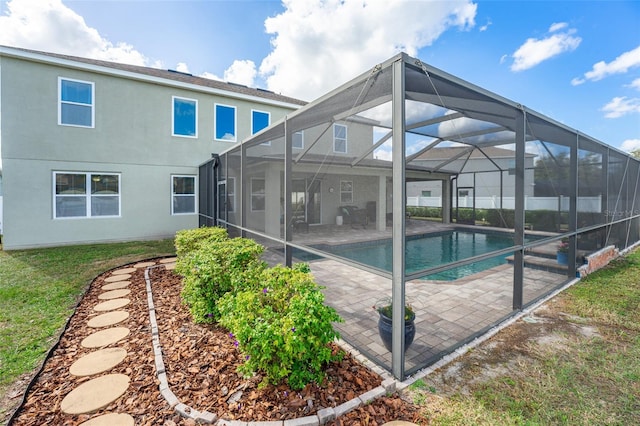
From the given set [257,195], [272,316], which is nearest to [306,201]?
[257,195]

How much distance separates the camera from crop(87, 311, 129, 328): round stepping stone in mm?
3506

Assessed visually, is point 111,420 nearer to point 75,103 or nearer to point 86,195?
point 86,195

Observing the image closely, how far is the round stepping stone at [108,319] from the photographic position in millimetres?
3506

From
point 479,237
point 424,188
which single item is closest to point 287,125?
point 479,237

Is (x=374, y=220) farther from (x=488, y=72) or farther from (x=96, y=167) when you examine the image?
(x=96, y=167)

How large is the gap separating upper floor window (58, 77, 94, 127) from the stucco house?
0.08 ft

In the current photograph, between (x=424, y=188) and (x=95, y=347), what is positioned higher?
(x=424, y=188)

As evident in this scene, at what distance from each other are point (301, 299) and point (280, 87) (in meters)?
17.9

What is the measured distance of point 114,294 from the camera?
4531 mm

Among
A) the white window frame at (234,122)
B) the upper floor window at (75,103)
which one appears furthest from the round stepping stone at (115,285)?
the white window frame at (234,122)

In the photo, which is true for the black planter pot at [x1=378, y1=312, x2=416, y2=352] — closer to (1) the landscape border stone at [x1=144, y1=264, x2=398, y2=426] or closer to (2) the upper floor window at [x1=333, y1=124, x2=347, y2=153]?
(1) the landscape border stone at [x1=144, y1=264, x2=398, y2=426]

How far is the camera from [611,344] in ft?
10.0

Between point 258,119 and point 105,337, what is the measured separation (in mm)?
10213

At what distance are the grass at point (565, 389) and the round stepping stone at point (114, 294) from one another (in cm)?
454
